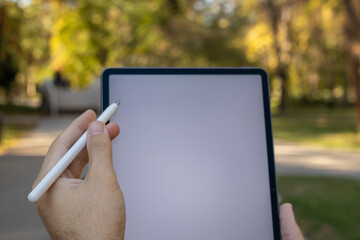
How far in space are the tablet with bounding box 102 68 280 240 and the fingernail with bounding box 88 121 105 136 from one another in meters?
0.19

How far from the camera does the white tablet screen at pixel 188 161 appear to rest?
123 cm

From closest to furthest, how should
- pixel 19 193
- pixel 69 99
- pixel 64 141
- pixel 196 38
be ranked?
pixel 64 141, pixel 19 193, pixel 196 38, pixel 69 99

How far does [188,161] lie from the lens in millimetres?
1242

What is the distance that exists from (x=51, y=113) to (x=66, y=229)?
2121cm

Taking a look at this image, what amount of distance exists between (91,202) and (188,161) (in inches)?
14.2

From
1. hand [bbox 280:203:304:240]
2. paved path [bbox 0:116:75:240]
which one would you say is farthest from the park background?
hand [bbox 280:203:304:240]

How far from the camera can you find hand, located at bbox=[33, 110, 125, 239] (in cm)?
97

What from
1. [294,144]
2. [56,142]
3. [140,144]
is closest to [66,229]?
[56,142]

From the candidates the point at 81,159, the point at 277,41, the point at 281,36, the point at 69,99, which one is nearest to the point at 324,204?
the point at 81,159

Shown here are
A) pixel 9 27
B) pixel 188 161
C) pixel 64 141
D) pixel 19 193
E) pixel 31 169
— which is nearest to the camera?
pixel 64 141

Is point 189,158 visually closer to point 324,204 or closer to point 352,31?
point 324,204

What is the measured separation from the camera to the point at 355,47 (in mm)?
12148

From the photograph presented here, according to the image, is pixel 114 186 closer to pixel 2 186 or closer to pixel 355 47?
pixel 2 186

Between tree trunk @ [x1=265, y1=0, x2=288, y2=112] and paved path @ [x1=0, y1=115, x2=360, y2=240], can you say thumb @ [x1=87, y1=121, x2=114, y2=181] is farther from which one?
tree trunk @ [x1=265, y1=0, x2=288, y2=112]
